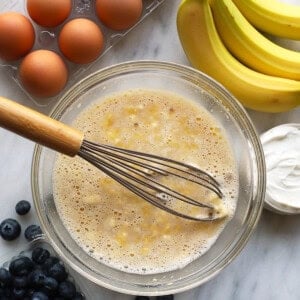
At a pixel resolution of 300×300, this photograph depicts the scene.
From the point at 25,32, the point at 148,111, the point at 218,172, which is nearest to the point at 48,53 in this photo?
the point at 25,32

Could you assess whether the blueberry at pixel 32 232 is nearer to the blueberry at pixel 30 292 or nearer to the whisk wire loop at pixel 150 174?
the blueberry at pixel 30 292

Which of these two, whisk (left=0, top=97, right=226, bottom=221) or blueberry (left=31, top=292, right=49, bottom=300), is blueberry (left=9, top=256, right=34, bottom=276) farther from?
whisk (left=0, top=97, right=226, bottom=221)

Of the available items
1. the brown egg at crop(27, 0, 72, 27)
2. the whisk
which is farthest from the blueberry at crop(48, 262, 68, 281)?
the brown egg at crop(27, 0, 72, 27)

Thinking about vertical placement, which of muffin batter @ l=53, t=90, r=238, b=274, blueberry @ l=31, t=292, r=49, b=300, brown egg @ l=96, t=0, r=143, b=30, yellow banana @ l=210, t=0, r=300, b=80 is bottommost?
blueberry @ l=31, t=292, r=49, b=300

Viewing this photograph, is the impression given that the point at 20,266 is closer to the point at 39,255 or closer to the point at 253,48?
the point at 39,255

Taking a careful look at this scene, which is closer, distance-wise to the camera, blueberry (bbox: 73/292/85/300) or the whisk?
the whisk

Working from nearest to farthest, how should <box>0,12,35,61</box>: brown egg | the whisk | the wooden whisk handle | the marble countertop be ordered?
the wooden whisk handle, the whisk, <box>0,12,35,61</box>: brown egg, the marble countertop

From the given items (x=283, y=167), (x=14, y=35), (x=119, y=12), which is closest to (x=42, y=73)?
(x=14, y=35)
